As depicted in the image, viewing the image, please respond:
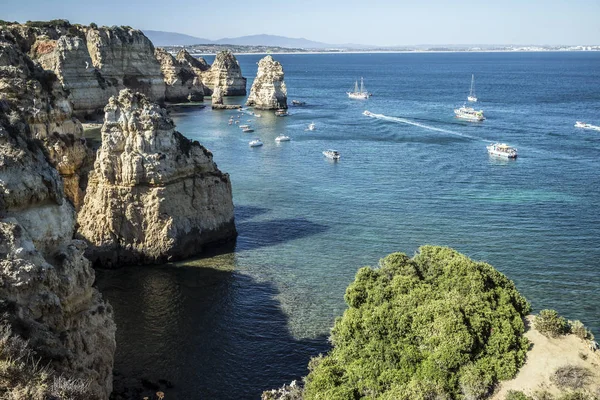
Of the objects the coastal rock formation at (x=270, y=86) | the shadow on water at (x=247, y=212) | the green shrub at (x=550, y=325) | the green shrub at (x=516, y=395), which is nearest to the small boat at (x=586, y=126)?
the coastal rock formation at (x=270, y=86)

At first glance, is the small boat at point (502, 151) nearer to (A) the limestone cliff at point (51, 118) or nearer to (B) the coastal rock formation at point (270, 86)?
(A) the limestone cliff at point (51, 118)

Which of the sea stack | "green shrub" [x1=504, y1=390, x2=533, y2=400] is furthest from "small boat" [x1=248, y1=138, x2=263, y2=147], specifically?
"green shrub" [x1=504, y1=390, x2=533, y2=400]

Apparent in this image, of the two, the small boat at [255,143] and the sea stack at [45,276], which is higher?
the sea stack at [45,276]

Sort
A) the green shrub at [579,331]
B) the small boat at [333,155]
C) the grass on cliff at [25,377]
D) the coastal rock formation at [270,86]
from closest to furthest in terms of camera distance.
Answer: the grass on cliff at [25,377] → the green shrub at [579,331] → the small boat at [333,155] → the coastal rock formation at [270,86]

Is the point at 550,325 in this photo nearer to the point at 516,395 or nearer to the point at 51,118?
the point at 516,395

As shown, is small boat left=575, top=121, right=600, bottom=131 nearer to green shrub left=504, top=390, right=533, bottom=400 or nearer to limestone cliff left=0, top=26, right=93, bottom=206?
limestone cliff left=0, top=26, right=93, bottom=206

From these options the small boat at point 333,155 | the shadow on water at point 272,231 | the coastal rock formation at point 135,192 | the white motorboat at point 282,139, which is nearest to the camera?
the coastal rock formation at point 135,192
